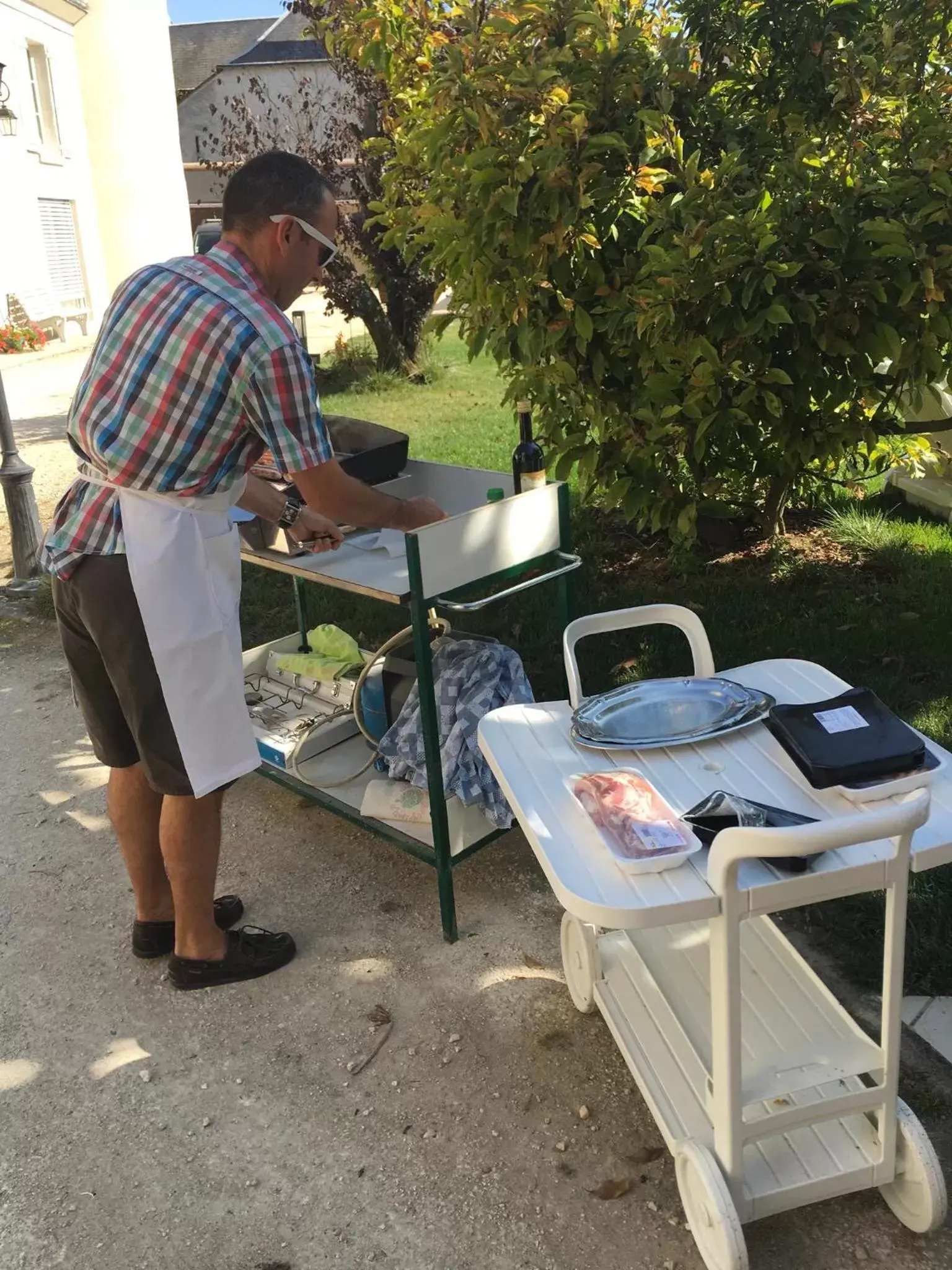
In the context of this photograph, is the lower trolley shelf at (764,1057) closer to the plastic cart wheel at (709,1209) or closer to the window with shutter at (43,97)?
the plastic cart wheel at (709,1209)

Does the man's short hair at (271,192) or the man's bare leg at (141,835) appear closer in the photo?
the man's short hair at (271,192)

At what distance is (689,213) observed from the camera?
10.6ft

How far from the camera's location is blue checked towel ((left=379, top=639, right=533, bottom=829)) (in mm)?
3062

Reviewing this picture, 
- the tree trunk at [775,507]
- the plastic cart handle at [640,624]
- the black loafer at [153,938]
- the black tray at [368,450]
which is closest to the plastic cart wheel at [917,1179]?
the plastic cart handle at [640,624]

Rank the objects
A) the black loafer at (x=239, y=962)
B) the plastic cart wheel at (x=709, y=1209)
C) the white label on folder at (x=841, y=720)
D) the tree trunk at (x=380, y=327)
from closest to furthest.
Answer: the plastic cart wheel at (x=709, y=1209)
the white label on folder at (x=841, y=720)
the black loafer at (x=239, y=962)
the tree trunk at (x=380, y=327)

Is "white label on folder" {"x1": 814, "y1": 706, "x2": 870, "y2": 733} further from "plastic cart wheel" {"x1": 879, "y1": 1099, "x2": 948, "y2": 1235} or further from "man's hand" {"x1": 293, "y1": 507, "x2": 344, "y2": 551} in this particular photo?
"man's hand" {"x1": 293, "y1": 507, "x2": 344, "y2": 551}

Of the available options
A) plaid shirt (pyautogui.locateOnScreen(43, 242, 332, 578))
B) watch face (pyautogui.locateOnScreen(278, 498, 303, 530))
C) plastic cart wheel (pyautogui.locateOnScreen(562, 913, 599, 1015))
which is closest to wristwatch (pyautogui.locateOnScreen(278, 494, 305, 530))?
watch face (pyautogui.locateOnScreen(278, 498, 303, 530))

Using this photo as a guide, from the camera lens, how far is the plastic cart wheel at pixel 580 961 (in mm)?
2514

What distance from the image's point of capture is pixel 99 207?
78.8ft

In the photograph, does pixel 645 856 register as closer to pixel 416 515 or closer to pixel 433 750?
pixel 433 750

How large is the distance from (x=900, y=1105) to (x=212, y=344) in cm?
212

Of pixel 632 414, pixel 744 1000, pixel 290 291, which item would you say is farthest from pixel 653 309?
pixel 744 1000

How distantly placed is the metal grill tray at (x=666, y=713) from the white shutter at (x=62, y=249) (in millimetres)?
23159

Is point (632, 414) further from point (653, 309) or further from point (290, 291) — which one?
point (290, 291)
